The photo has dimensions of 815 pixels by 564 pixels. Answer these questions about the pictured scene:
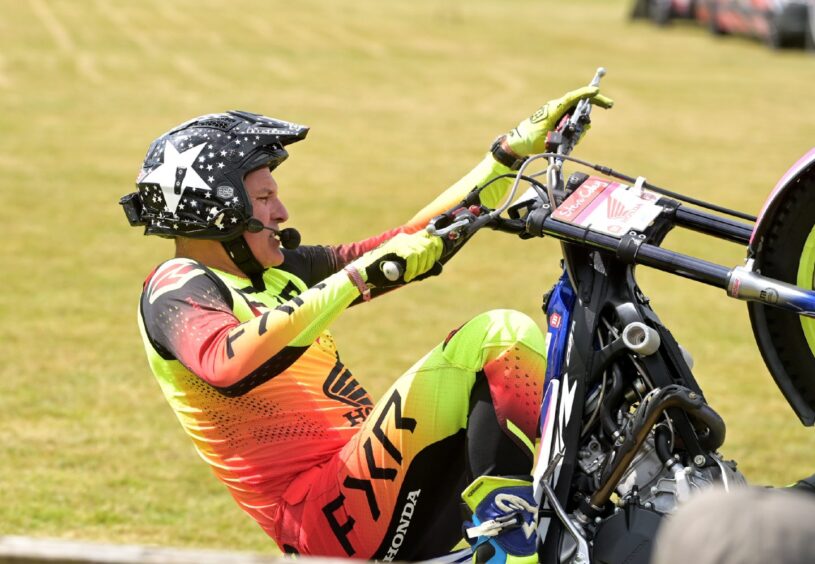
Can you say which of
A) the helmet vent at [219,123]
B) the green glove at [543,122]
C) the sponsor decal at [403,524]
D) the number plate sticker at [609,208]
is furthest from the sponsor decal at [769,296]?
the helmet vent at [219,123]

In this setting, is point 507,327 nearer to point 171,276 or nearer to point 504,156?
point 504,156

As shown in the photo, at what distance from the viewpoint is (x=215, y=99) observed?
20312 millimetres

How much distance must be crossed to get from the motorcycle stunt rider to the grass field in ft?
5.46

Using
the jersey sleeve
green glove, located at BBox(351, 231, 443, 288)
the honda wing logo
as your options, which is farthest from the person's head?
green glove, located at BBox(351, 231, 443, 288)

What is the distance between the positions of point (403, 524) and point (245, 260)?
3.64 ft

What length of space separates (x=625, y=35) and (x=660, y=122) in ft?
41.8

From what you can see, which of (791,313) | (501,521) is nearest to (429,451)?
(501,521)

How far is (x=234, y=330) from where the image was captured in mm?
4027

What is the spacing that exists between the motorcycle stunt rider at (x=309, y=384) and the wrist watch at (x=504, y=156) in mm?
169

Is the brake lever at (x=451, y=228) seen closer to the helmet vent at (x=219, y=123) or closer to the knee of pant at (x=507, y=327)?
the knee of pant at (x=507, y=327)

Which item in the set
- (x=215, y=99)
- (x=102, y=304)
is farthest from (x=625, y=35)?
(x=102, y=304)

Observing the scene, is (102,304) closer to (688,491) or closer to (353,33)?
(688,491)

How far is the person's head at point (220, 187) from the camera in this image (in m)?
4.43

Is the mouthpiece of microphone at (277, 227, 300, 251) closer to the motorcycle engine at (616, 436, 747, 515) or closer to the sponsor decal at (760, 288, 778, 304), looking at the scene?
the motorcycle engine at (616, 436, 747, 515)
